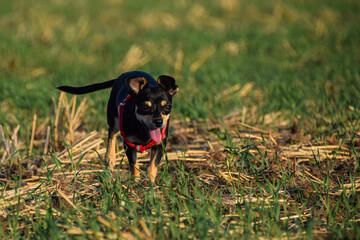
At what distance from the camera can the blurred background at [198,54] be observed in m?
6.55

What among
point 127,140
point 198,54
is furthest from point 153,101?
point 198,54

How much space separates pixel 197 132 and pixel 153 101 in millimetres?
1894

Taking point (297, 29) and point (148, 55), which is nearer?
point (148, 55)

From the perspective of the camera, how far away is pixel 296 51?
457 inches

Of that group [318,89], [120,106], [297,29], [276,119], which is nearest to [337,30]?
[297,29]

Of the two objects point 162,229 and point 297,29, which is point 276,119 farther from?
point 297,29

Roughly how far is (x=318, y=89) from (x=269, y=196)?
4.40m

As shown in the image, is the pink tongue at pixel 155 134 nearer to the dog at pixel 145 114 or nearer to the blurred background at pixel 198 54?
the dog at pixel 145 114

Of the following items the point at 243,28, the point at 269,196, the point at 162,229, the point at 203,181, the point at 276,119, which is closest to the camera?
the point at 162,229

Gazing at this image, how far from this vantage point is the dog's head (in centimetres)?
366

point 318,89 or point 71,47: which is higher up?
point 71,47

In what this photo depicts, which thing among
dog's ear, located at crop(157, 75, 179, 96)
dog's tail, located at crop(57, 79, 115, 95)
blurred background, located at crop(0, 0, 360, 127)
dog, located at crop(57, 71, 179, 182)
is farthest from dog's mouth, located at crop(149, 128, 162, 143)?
blurred background, located at crop(0, 0, 360, 127)

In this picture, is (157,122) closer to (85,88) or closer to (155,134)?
(155,134)

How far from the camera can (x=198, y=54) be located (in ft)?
37.1
